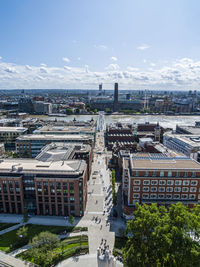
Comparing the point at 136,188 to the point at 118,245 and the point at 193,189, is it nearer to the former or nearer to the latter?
the point at 118,245

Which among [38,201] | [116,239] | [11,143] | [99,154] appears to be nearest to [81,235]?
[116,239]

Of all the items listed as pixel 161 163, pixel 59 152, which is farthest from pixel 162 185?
pixel 59 152

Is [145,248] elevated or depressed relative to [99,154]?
elevated

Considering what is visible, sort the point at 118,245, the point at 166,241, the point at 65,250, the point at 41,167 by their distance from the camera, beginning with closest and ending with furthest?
the point at 166,241, the point at 65,250, the point at 118,245, the point at 41,167

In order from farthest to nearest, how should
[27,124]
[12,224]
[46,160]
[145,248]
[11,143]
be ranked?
1. [27,124]
2. [11,143]
3. [46,160]
4. [12,224]
5. [145,248]

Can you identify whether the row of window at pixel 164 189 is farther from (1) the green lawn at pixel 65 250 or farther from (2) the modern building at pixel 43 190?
(1) the green lawn at pixel 65 250

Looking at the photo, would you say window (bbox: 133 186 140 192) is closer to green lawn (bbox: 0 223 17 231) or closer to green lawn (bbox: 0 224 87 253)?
green lawn (bbox: 0 224 87 253)

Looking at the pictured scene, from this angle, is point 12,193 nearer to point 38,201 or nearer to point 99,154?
point 38,201
